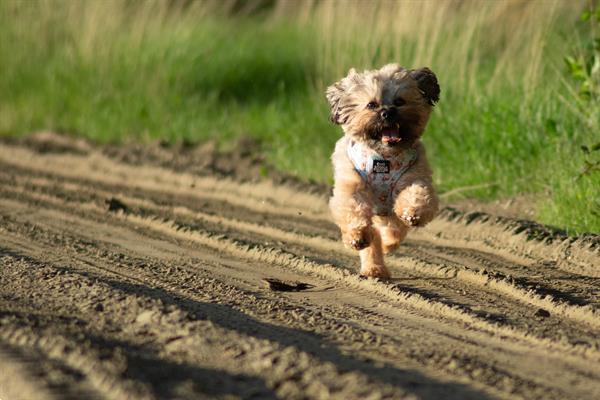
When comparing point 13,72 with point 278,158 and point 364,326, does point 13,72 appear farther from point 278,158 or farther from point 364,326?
point 364,326

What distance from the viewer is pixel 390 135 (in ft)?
20.9

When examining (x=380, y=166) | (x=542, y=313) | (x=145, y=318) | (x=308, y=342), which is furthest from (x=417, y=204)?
(x=145, y=318)

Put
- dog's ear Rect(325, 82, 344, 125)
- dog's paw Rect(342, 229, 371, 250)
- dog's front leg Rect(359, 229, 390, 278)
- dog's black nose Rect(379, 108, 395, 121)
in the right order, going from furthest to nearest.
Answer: dog's front leg Rect(359, 229, 390, 278)
dog's ear Rect(325, 82, 344, 125)
dog's paw Rect(342, 229, 371, 250)
dog's black nose Rect(379, 108, 395, 121)

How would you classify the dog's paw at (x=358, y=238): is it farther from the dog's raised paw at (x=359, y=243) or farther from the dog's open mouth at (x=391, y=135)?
the dog's open mouth at (x=391, y=135)

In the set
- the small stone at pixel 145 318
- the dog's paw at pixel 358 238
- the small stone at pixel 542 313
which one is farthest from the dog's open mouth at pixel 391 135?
the small stone at pixel 145 318

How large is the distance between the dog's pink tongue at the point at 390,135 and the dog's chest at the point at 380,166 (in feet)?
0.49

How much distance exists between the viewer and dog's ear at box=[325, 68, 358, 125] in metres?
6.52

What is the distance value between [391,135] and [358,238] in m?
0.60

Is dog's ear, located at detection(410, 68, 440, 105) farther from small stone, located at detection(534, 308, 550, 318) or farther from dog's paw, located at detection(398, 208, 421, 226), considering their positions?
small stone, located at detection(534, 308, 550, 318)

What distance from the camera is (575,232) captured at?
786 centimetres

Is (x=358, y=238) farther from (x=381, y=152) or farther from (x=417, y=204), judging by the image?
(x=381, y=152)

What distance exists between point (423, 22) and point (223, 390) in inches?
295

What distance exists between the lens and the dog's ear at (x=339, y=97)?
6.52m

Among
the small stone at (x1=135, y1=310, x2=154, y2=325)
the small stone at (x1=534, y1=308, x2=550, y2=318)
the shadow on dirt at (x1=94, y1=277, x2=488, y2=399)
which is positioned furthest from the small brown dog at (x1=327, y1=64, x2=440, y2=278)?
the small stone at (x1=135, y1=310, x2=154, y2=325)
